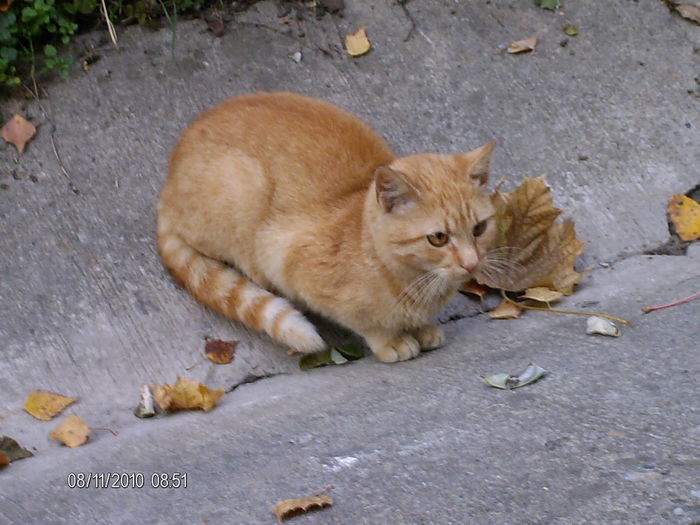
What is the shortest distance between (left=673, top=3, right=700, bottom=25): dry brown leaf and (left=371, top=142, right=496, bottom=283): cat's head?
201 cm

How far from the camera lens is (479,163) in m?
3.03

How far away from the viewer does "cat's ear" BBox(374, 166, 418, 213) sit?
2.86 m

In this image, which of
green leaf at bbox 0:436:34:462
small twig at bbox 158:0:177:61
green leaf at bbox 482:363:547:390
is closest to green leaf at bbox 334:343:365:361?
green leaf at bbox 482:363:547:390

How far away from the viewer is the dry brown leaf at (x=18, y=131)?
3.83 metres

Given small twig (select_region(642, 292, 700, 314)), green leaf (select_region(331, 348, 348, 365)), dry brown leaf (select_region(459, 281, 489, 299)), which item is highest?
small twig (select_region(642, 292, 700, 314))

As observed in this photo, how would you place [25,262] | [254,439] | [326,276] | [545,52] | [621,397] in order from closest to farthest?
[621,397], [254,439], [326,276], [25,262], [545,52]

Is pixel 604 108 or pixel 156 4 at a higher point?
pixel 156 4

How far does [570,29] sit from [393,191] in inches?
78.3

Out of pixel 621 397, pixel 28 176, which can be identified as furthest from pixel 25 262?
pixel 621 397

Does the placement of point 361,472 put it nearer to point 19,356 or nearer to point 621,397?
point 621,397

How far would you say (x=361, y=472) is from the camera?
2.28 m

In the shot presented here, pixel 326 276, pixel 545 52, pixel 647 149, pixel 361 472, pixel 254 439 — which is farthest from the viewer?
pixel 545 52

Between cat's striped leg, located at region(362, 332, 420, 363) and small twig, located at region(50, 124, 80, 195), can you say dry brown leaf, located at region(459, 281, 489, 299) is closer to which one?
cat's striped leg, located at region(362, 332, 420, 363)

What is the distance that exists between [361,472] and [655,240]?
6.59ft
